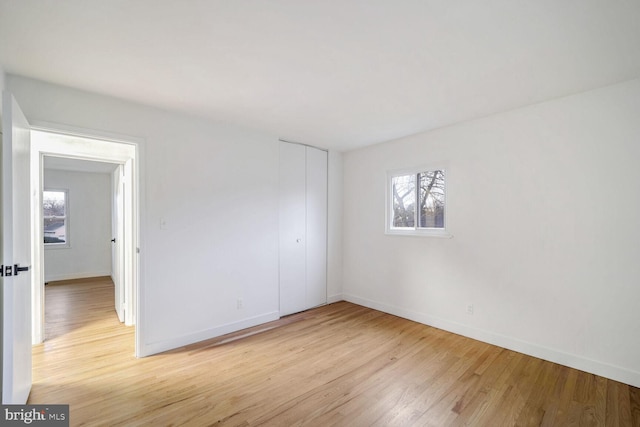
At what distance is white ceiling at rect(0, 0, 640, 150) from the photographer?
156cm

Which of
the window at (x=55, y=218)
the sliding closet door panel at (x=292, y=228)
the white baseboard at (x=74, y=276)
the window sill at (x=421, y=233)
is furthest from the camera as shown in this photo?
the window at (x=55, y=218)

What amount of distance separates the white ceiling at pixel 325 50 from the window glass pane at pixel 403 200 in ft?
4.08

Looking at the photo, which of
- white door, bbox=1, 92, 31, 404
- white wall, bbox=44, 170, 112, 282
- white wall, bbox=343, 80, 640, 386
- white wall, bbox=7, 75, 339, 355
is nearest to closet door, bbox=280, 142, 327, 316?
white wall, bbox=7, 75, 339, 355

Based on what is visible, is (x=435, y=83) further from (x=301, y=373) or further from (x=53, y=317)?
(x=53, y=317)

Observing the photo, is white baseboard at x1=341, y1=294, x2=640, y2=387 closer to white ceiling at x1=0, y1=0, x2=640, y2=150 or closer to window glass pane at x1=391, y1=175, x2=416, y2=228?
window glass pane at x1=391, y1=175, x2=416, y2=228

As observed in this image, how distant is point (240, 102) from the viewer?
2.78m

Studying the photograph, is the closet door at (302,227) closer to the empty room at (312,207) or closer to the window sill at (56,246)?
the empty room at (312,207)

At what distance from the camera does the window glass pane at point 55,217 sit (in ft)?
20.7

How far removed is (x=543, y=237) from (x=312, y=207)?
287 centimetres
